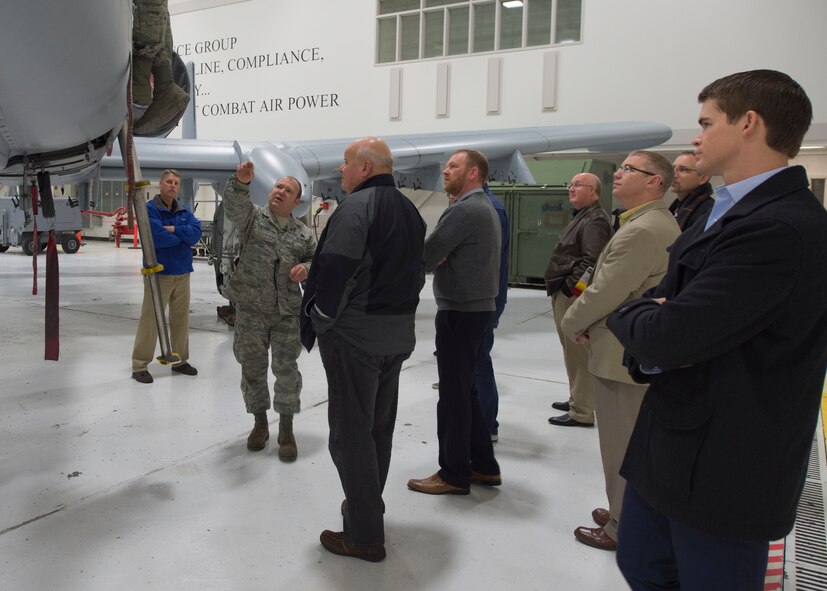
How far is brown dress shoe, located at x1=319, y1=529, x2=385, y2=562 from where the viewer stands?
281 cm

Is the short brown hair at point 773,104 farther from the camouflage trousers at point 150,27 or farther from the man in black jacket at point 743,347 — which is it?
the camouflage trousers at point 150,27

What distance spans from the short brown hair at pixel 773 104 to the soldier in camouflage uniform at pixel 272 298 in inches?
110

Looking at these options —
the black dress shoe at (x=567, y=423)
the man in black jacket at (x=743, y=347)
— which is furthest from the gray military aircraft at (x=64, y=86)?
the black dress shoe at (x=567, y=423)

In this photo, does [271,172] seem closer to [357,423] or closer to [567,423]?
[567,423]

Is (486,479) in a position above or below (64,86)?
below

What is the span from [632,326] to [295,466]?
280 cm

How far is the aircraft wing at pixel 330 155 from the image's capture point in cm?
744

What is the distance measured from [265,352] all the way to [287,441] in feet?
1.91

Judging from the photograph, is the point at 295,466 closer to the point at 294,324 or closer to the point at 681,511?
the point at 294,324

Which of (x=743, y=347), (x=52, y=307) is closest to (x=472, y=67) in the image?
(x=52, y=307)

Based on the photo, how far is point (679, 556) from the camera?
1528 millimetres

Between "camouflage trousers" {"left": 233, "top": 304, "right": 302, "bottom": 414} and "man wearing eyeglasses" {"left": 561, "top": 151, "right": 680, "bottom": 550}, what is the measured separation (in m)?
1.86

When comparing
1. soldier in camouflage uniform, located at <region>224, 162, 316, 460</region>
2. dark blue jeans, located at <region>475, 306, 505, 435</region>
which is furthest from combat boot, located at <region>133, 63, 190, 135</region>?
dark blue jeans, located at <region>475, 306, 505, 435</region>

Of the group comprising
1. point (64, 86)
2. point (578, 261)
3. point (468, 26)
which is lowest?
point (578, 261)
